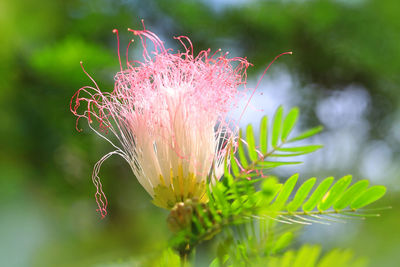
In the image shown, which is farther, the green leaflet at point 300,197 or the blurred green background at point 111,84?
the blurred green background at point 111,84

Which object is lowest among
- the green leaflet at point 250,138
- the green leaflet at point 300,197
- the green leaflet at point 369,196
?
the green leaflet at point 369,196

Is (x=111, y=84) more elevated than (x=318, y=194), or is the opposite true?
(x=111, y=84)

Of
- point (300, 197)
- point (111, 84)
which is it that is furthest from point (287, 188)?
point (111, 84)

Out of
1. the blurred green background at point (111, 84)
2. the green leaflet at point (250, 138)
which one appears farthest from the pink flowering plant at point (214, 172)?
the blurred green background at point (111, 84)

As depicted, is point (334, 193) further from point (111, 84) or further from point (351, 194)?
point (111, 84)

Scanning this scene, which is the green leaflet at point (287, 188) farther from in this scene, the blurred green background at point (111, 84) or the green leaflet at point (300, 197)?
the blurred green background at point (111, 84)

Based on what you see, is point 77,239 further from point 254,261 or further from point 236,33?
point 254,261

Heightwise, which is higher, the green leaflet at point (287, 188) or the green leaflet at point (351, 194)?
the green leaflet at point (287, 188)
